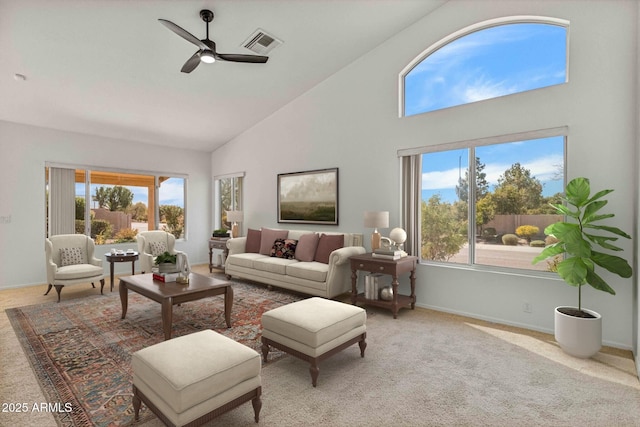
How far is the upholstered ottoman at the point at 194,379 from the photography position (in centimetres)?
182

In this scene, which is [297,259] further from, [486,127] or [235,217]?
[486,127]

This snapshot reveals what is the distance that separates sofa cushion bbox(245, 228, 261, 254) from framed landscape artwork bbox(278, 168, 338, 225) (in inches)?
22.5

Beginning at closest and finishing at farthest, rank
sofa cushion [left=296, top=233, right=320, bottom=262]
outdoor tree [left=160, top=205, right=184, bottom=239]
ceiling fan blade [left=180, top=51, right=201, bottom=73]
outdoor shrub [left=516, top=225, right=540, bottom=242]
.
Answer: ceiling fan blade [left=180, top=51, right=201, bottom=73]
outdoor shrub [left=516, top=225, right=540, bottom=242]
sofa cushion [left=296, top=233, right=320, bottom=262]
outdoor tree [left=160, top=205, right=184, bottom=239]

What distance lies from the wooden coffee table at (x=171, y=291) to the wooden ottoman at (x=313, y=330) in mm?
1074

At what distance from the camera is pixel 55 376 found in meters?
2.69

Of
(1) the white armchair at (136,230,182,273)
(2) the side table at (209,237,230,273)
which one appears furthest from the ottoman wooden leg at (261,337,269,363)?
(2) the side table at (209,237,230,273)

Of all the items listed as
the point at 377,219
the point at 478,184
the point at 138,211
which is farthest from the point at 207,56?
the point at 138,211

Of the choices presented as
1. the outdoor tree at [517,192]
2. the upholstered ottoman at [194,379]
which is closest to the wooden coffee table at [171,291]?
the upholstered ottoman at [194,379]

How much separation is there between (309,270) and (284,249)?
3.42 ft

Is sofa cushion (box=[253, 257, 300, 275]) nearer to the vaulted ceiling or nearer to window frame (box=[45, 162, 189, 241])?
the vaulted ceiling

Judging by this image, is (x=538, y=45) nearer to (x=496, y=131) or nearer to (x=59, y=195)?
(x=496, y=131)

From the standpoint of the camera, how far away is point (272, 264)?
17.8 ft

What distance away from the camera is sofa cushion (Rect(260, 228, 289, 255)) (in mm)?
6137

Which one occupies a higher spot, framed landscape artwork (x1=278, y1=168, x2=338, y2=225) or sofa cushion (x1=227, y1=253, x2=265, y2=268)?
framed landscape artwork (x1=278, y1=168, x2=338, y2=225)
